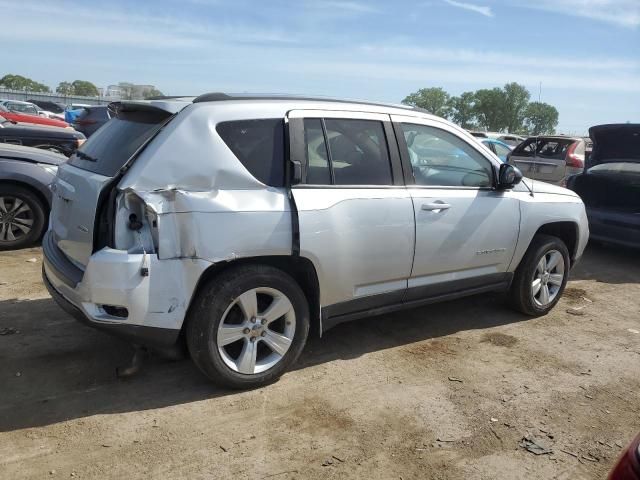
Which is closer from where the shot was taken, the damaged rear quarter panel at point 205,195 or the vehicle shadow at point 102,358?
the damaged rear quarter panel at point 205,195

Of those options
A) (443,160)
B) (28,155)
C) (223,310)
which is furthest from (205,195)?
(28,155)

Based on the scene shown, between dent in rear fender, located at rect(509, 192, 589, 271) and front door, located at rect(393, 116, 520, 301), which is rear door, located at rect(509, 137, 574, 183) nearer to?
dent in rear fender, located at rect(509, 192, 589, 271)

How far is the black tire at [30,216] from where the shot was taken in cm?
638

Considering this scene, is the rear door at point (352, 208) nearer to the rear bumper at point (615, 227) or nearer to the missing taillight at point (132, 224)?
the missing taillight at point (132, 224)

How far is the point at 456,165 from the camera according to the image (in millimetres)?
4504

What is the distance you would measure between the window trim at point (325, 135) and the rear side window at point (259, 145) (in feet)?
0.26

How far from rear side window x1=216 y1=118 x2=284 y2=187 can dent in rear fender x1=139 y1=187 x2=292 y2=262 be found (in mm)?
111

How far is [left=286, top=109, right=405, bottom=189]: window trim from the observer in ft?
11.9

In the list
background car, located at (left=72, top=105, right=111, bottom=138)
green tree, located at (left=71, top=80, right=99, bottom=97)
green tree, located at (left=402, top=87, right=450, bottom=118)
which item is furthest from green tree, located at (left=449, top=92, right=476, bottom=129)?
background car, located at (left=72, top=105, right=111, bottom=138)

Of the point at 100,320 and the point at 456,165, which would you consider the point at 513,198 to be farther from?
the point at 100,320

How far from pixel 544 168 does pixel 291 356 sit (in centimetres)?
997

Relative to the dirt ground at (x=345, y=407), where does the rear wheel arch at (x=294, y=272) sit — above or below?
above

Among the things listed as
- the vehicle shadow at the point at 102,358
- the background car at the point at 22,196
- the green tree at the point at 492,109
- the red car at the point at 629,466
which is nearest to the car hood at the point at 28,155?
the background car at the point at 22,196

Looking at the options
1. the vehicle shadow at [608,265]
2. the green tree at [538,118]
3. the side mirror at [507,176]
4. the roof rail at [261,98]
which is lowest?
the vehicle shadow at [608,265]
